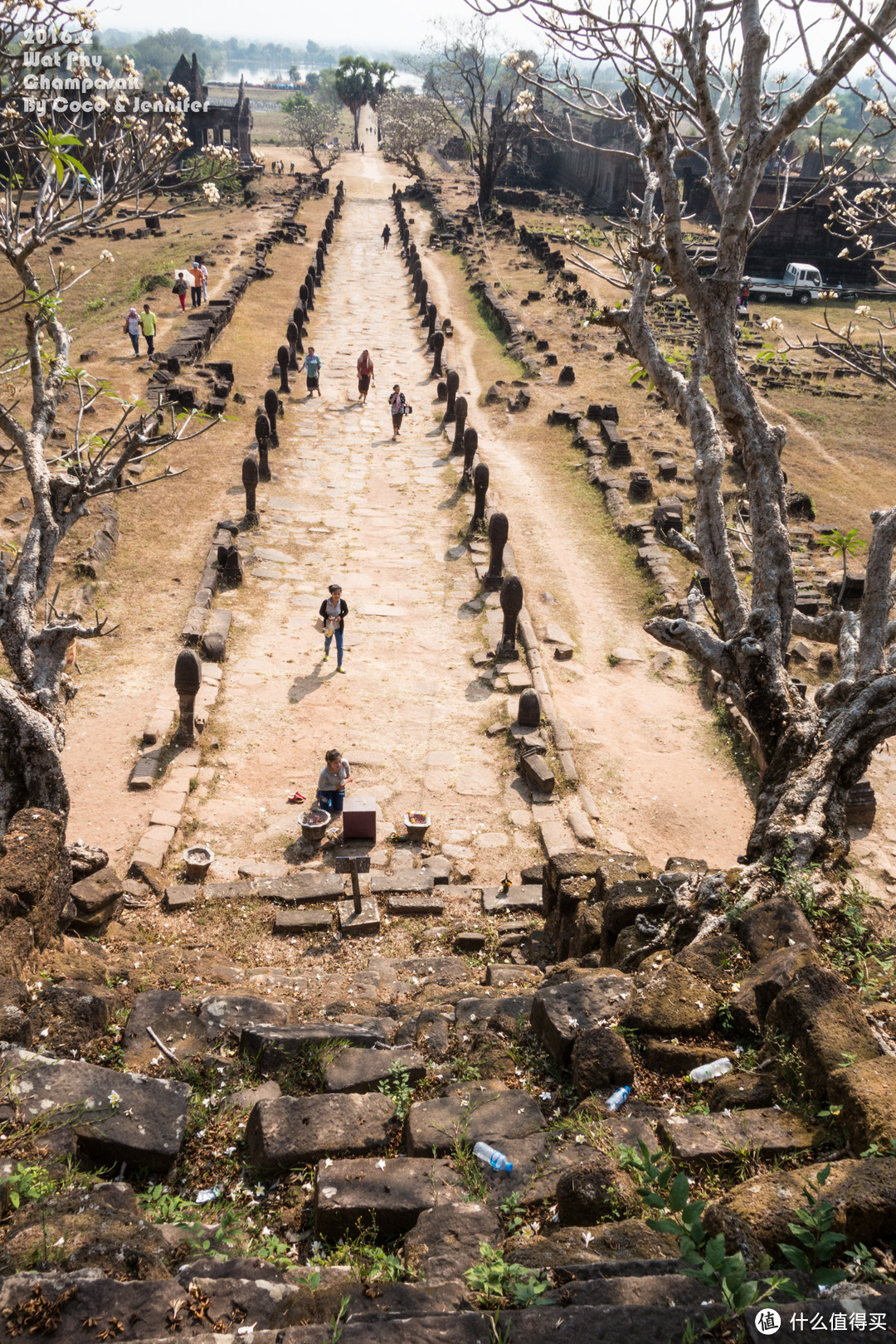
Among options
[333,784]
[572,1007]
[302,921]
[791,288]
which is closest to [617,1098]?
[572,1007]

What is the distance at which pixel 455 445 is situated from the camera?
18.9 m

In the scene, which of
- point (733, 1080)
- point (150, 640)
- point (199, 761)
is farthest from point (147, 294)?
point (733, 1080)

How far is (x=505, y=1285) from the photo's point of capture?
2902mm

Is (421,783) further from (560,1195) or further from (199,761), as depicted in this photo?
(560,1195)

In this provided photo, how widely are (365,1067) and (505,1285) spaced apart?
6.10 ft

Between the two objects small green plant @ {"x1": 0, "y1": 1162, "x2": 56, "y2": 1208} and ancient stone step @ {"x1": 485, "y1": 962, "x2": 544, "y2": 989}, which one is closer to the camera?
small green plant @ {"x1": 0, "y1": 1162, "x2": 56, "y2": 1208}

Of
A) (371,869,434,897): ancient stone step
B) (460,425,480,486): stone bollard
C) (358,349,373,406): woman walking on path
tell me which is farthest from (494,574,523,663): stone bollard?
(358,349,373,406): woman walking on path

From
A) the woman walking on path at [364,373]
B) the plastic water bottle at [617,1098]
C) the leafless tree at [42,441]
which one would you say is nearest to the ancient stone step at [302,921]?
the leafless tree at [42,441]

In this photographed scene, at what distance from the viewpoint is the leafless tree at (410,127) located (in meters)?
59.7

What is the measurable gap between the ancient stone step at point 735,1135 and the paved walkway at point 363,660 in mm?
4753

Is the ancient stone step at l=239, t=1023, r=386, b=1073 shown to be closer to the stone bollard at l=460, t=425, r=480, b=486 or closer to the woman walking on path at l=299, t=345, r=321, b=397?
the stone bollard at l=460, t=425, r=480, b=486

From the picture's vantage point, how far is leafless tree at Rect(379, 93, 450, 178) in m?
59.7

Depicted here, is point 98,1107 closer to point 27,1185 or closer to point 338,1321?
point 27,1185

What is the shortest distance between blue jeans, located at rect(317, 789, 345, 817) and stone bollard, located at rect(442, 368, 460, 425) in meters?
13.3
